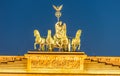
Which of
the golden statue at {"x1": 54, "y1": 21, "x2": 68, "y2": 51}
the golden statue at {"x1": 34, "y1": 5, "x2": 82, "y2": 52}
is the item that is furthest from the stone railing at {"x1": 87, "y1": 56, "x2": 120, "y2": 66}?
the golden statue at {"x1": 54, "y1": 21, "x2": 68, "y2": 51}

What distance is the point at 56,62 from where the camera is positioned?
11.8 metres

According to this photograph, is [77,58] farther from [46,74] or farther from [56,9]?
[56,9]

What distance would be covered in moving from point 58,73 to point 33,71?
0.84 metres

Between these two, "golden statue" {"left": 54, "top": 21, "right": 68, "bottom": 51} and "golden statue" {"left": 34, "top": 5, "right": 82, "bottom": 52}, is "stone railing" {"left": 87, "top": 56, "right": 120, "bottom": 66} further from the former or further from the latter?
"golden statue" {"left": 54, "top": 21, "right": 68, "bottom": 51}

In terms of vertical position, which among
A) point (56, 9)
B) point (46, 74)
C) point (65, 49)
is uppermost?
point (56, 9)

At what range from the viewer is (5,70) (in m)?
11.8

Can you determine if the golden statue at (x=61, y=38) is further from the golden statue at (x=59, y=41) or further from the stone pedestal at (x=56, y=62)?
the stone pedestal at (x=56, y=62)

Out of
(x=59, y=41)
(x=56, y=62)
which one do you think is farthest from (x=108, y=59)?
(x=56, y=62)

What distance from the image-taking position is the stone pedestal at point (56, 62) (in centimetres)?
1177

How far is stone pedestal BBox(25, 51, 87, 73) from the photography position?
38.6 feet

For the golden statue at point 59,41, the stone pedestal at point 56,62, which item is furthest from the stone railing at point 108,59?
the stone pedestal at point 56,62

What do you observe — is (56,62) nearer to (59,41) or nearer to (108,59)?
(59,41)

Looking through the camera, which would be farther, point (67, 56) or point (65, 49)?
point (65, 49)

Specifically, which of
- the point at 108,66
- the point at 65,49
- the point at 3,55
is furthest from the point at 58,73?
the point at 3,55
